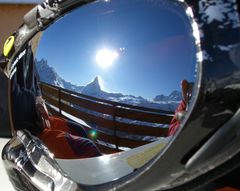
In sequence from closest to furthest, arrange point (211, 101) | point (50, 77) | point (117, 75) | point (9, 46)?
point (211, 101)
point (117, 75)
point (50, 77)
point (9, 46)

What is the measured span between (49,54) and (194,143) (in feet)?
1.14

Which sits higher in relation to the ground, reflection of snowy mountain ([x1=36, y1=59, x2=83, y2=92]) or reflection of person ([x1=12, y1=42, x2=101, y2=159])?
reflection of snowy mountain ([x1=36, y1=59, x2=83, y2=92])

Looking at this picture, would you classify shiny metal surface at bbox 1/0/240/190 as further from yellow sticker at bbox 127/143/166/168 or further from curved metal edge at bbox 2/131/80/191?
curved metal edge at bbox 2/131/80/191

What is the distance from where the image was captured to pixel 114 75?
812 mm

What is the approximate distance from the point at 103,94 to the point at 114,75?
0.12 ft

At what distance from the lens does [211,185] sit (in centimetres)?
79

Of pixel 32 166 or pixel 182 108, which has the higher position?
pixel 182 108

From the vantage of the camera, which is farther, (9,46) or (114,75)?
(9,46)

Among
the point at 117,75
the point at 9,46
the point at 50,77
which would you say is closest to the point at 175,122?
the point at 117,75

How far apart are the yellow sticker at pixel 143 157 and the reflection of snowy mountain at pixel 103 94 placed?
0.19 ft

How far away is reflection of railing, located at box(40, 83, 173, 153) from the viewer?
Answer: 0.78 metres

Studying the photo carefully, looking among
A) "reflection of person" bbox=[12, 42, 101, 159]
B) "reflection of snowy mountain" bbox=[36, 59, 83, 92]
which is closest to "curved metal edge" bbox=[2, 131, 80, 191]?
"reflection of person" bbox=[12, 42, 101, 159]

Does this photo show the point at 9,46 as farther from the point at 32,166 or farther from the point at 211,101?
the point at 211,101

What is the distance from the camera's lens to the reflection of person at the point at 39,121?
2.91 ft
